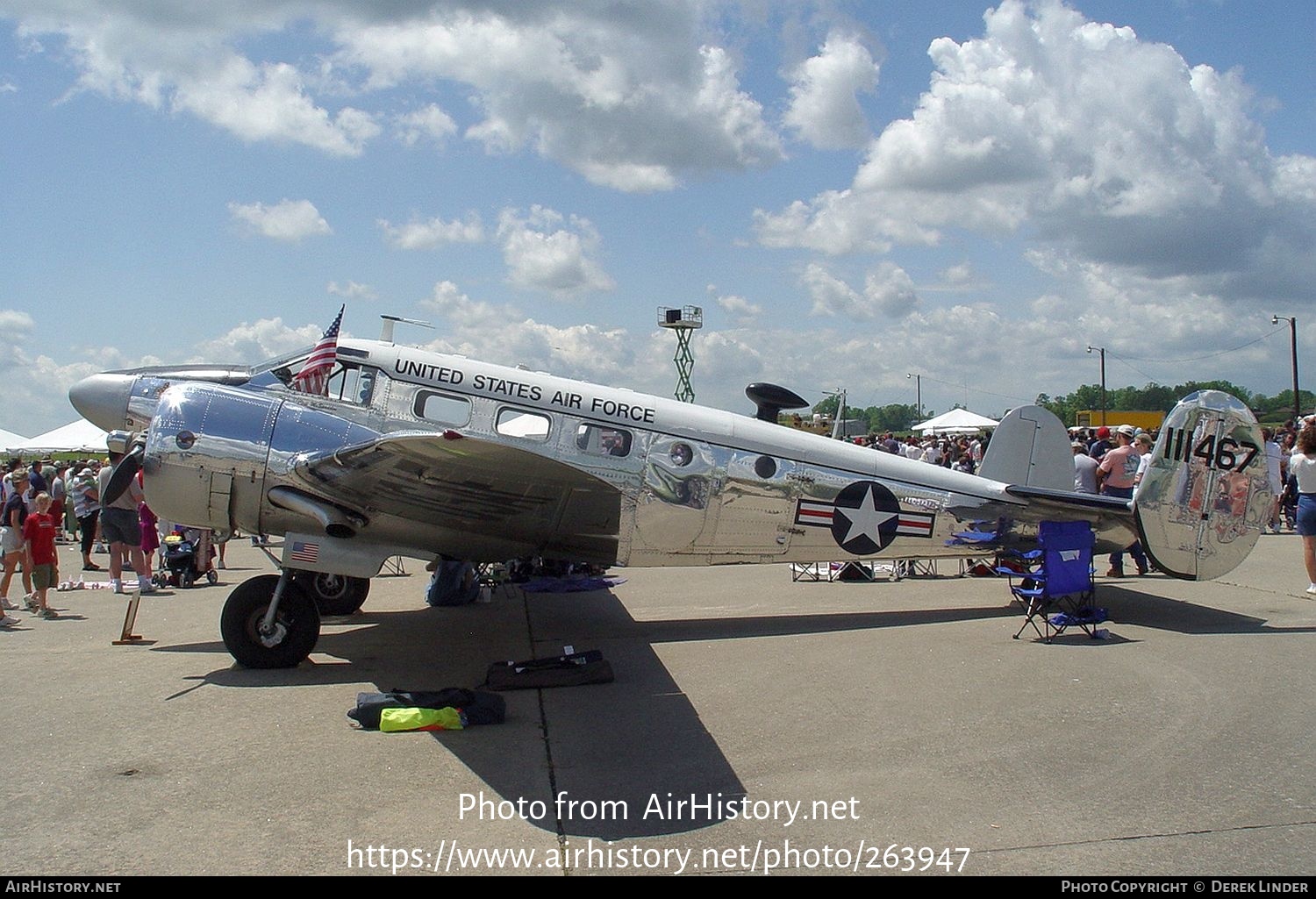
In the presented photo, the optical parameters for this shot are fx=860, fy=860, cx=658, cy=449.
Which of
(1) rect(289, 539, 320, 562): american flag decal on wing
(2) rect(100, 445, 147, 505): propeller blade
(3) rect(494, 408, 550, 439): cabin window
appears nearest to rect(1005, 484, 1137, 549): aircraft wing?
(3) rect(494, 408, 550, 439): cabin window

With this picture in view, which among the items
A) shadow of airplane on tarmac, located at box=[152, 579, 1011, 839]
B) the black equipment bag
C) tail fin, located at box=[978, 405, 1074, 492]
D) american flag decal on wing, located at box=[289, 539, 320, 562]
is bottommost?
shadow of airplane on tarmac, located at box=[152, 579, 1011, 839]

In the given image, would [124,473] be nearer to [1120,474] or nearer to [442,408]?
[442,408]

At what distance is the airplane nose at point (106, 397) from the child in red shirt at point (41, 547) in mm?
2295

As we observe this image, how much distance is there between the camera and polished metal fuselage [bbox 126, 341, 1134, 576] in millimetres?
7586

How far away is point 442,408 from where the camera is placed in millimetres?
8289

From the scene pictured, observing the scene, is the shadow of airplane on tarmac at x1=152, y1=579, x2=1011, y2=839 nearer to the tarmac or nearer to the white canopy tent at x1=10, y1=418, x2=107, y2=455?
the tarmac

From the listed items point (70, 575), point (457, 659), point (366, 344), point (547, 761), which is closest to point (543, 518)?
point (457, 659)

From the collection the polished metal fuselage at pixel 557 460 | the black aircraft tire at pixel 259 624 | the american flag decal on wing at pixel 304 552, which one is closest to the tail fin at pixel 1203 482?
the polished metal fuselage at pixel 557 460

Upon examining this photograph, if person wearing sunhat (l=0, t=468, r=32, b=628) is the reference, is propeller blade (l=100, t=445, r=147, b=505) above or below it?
above

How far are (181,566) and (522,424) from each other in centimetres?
738

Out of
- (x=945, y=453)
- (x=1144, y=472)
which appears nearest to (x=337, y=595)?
(x=1144, y=472)

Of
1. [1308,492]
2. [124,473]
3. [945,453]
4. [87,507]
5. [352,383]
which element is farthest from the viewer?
[945,453]

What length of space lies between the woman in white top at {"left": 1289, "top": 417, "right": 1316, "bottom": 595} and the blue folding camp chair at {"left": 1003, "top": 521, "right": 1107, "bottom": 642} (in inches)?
133

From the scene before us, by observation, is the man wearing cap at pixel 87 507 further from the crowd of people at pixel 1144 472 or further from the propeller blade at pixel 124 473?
the crowd of people at pixel 1144 472
